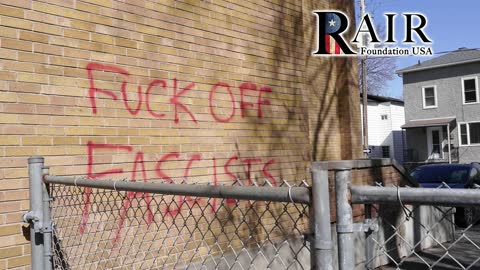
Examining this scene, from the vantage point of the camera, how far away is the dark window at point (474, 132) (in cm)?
2911

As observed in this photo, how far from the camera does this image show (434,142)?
31.6 m

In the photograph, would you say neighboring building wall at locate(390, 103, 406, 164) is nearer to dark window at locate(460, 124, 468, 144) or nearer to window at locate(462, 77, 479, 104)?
dark window at locate(460, 124, 468, 144)

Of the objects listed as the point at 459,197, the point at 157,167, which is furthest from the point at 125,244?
the point at 459,197

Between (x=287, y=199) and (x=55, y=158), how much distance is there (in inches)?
118

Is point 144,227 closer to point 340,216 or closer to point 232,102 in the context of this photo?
point 232,102

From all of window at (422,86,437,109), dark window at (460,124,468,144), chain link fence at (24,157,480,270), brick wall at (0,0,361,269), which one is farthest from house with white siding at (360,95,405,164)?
brick wall at (0,0,361,269)

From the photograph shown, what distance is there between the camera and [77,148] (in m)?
4.39

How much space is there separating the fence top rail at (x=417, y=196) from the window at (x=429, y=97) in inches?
1264

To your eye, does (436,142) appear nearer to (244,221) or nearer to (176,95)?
(176,95)

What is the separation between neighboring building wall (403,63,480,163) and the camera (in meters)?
29.3

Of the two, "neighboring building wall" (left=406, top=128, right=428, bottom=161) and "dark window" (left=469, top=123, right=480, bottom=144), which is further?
"neighboring building wall" (left=406, top=128, right=428, bottom=161)

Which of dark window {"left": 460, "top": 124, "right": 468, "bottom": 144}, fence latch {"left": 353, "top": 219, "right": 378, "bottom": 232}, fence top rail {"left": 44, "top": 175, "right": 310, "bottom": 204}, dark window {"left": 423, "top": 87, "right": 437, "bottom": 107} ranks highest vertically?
dark window {"left": 423, "top": 87, "right": 437, "bottom": 107}

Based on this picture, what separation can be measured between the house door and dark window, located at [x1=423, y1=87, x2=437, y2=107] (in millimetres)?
1600

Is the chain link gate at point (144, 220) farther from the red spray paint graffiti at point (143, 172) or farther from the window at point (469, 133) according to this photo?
the window at point (469, 133)
